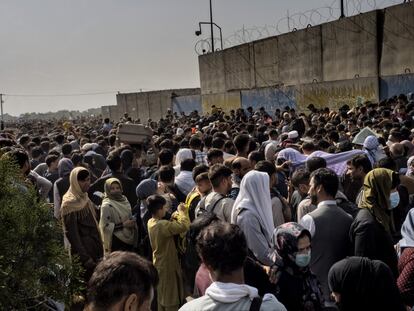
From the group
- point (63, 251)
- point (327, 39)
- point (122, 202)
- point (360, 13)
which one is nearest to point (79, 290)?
point (63, 251)

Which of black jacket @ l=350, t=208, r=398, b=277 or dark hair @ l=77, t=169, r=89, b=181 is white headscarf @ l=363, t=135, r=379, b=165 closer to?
black jacket @ l=350, t=208, r=398, b=277

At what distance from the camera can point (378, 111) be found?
42.1ft

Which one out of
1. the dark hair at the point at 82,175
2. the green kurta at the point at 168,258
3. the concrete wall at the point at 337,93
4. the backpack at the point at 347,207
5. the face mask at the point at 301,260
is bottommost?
the green kurta at the point at 168,258

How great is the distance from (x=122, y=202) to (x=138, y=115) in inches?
1539

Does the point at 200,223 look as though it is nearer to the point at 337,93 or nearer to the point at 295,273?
the point at 295,273

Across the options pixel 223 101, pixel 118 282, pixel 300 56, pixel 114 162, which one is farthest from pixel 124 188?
pixel 223 101

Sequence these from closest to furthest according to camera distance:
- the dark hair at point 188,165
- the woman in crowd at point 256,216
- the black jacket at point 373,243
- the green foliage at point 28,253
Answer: the green foliage at point 28,253 → the black jacket at point 373,243 → the woman in crowd at point 256,216 → the dark hair at point 188,165

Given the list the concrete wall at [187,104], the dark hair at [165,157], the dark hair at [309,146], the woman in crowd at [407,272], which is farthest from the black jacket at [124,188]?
the concrete wall at [187,104]

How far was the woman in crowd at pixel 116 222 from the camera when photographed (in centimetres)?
550

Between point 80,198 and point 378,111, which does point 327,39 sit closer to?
point 378,111

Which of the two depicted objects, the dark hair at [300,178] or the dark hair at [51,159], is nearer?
the dark hair at [300,178]

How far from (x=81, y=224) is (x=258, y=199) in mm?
1997

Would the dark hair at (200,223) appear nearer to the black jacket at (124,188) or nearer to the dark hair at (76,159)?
the black jacket at (124,188)

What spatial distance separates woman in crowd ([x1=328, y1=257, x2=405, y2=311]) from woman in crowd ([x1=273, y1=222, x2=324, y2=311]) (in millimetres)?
255
